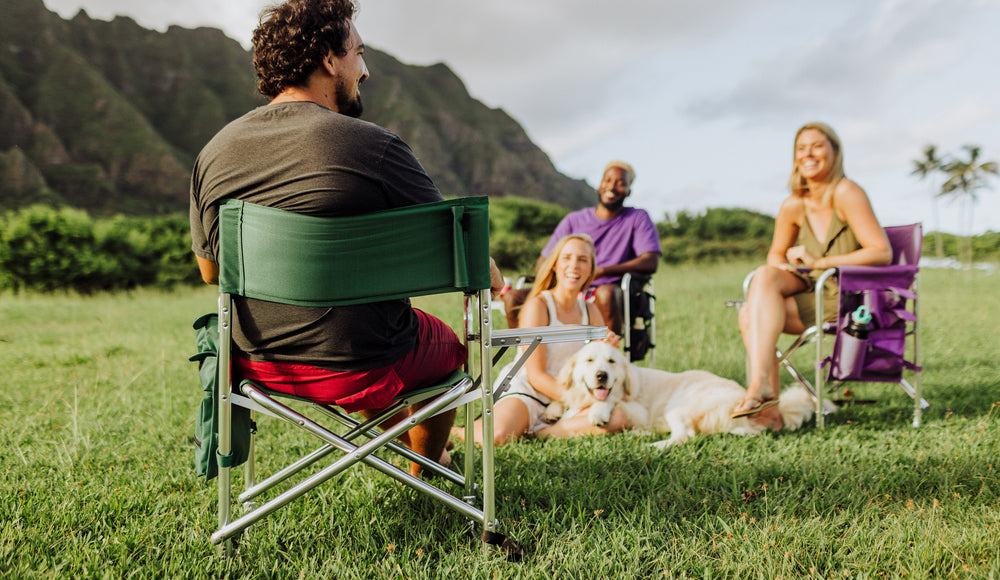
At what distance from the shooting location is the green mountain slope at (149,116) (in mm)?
40875

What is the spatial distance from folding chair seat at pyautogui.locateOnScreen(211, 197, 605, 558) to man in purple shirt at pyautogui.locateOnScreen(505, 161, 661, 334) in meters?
2.68

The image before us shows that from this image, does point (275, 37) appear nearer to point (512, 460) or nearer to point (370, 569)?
point (370, 569)

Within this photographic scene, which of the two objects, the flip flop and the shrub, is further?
the shrub

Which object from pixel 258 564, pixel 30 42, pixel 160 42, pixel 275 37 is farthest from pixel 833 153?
pixel 160 42

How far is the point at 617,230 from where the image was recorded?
178 inches

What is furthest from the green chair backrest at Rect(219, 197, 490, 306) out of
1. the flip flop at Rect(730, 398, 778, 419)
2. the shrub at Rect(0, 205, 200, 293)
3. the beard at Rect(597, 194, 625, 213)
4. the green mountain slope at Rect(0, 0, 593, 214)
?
the green mountain slope at Rect(0, 0, 593, 214)

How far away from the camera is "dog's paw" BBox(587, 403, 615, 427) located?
2.89 m

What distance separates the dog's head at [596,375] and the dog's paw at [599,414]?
0.05 metres

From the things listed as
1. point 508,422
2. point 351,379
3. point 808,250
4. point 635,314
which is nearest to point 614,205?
point 635,314

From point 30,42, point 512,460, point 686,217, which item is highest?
point 30,42

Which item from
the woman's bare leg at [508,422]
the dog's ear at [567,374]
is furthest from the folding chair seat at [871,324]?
the woman's bare leg at [508,422]

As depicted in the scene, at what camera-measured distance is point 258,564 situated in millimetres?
1616

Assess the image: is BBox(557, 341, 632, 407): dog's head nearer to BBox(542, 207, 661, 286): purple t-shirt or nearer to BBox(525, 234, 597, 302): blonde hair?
BBox(525, 234, 597, 302): blonde hair

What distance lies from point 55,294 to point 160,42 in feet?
194
